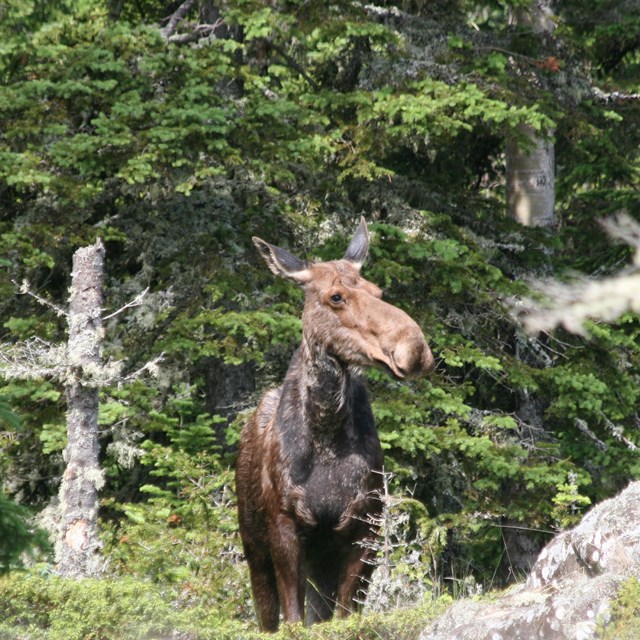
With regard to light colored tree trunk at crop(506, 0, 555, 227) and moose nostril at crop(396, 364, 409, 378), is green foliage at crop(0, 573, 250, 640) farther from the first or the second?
light colored tree trunk at crop(506, 0, 555, 227)

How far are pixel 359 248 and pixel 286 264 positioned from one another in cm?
69

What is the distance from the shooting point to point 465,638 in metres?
5.51

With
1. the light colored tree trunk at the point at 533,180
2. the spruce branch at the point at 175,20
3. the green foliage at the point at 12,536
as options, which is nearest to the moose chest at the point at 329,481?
the green foliage at the point at 12,536

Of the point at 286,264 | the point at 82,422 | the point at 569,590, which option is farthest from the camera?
the point at 82,422

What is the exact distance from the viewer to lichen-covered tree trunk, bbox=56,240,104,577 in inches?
380

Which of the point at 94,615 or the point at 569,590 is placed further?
the point at 94,615

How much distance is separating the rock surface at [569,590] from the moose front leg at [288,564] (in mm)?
1679

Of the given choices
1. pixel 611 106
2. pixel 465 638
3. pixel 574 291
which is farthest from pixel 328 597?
pixel 611 106

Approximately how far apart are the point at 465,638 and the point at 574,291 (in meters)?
3.62

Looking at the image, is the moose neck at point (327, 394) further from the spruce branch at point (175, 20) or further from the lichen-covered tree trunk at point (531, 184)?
the lichen-covered tree trunk at point (531, 184)

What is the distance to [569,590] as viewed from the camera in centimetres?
542

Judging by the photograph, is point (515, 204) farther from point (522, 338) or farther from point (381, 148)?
point (381, 148)

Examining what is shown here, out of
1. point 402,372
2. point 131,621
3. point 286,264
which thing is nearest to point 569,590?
point 402,372

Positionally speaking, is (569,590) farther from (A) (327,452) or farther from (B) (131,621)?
(A) (327,452)
